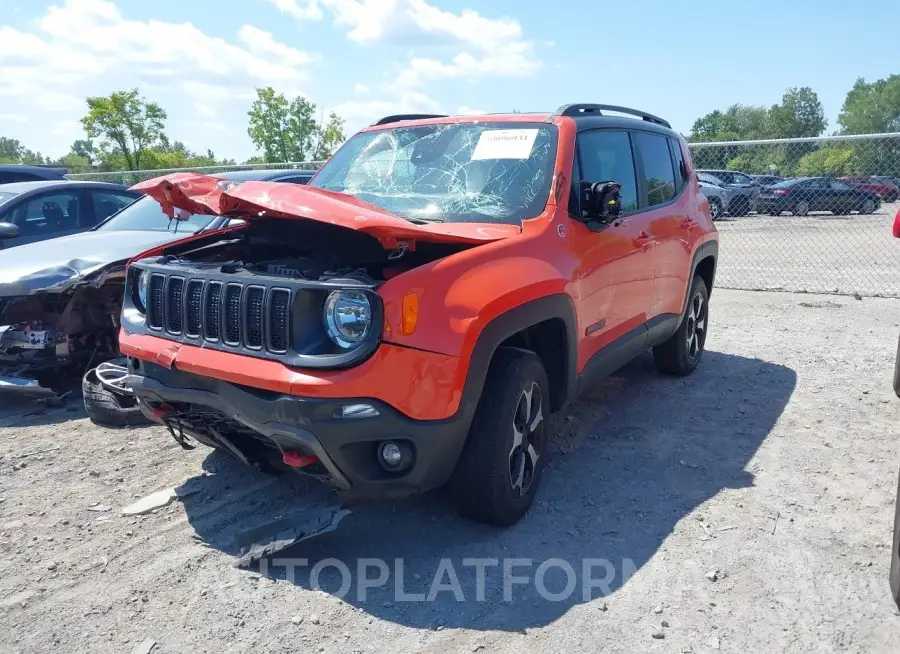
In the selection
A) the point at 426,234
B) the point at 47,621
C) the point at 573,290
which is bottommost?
the point at 47,621

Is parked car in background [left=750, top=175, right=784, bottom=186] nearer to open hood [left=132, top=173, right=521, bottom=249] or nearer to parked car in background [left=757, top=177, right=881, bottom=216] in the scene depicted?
parked car in background [left=757, top=177, right=881, bottom=216]

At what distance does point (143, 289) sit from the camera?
3.66 meters

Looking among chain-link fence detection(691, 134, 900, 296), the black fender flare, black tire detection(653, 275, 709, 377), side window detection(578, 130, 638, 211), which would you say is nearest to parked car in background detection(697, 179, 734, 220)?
chain-link fence detection(691, 134, 900, 296)

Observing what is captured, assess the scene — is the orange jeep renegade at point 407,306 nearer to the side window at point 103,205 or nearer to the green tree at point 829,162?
the side window at point 103,205

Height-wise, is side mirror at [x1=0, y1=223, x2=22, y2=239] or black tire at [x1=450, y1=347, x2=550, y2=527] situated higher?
side mirror at [x1=0, y1=223, x2=22, y2=239]

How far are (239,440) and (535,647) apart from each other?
162cm

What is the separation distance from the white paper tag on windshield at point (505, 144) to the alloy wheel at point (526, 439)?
51.0 inches

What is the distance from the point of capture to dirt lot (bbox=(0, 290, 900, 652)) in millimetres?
2836

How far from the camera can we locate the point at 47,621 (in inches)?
116

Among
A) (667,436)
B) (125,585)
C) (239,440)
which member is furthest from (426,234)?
(667,436)

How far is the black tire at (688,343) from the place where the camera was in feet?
19.1

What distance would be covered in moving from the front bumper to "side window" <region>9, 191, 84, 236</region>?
5336 mm

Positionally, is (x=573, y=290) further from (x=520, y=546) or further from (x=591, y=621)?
(x=591, y=621)

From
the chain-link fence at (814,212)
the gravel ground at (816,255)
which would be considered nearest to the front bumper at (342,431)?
the chain-link fence at (814,212)
